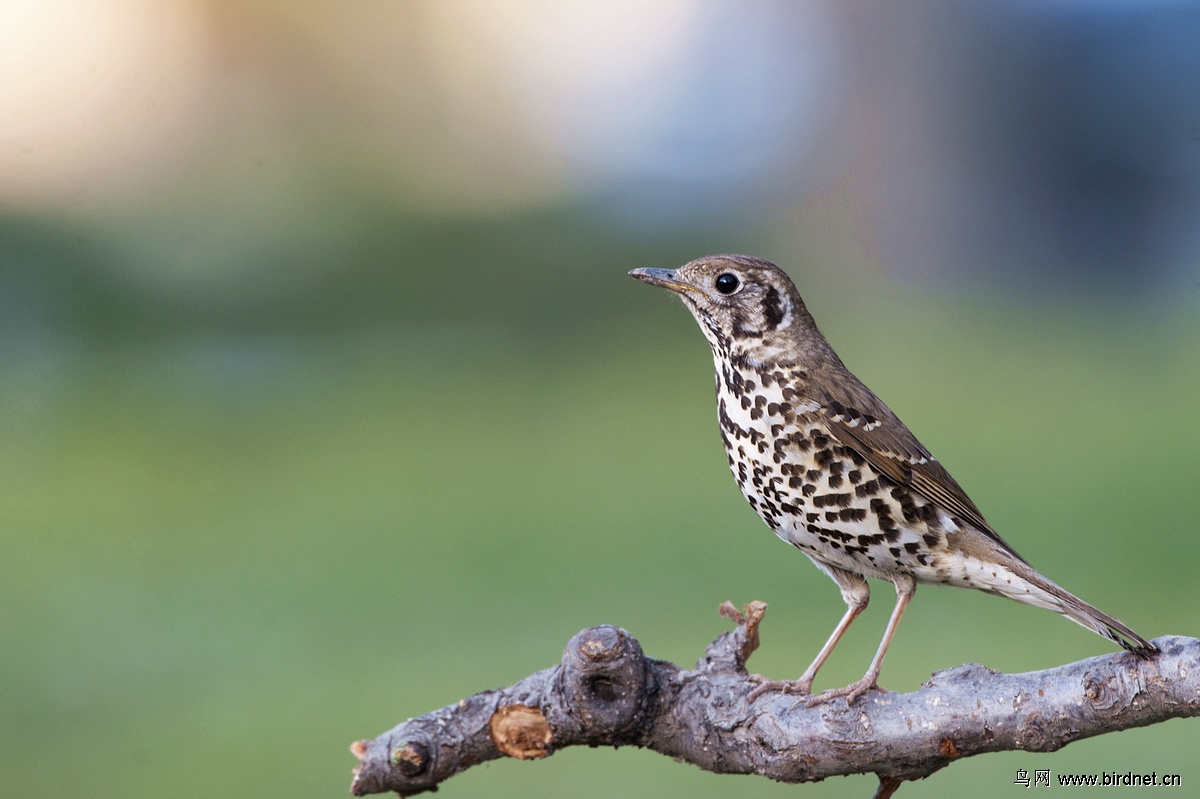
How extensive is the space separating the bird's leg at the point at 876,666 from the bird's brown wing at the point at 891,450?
242mm

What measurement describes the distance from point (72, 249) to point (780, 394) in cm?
550

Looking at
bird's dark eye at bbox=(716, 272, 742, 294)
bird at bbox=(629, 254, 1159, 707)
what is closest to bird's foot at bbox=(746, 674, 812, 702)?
bird at bbox=(629, 254, 1159, 707)

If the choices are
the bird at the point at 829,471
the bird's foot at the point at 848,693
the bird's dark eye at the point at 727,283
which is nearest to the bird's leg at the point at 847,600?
the bird at the point at 829,471

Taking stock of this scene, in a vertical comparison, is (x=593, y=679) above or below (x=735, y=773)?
above

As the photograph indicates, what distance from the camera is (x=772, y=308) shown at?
2965 millimetres

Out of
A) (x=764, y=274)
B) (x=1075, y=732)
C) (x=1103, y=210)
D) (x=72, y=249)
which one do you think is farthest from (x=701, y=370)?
(x=1075, y=732)

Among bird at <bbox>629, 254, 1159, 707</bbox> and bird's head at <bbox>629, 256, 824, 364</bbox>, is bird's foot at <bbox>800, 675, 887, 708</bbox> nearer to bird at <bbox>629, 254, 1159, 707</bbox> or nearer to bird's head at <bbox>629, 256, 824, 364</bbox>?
bird at <bbox>629, 254, 1159, 707</bbox>

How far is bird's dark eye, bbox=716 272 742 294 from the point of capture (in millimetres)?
2955

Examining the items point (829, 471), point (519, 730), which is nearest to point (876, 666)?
point (829, 471)

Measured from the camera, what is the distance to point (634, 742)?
110 inches

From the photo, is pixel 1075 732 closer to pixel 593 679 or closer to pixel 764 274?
pixel 593 679

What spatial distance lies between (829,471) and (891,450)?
186mm

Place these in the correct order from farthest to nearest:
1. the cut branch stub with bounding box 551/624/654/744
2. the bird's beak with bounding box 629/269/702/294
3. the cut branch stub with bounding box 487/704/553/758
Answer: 1. the bird's beak with bounding box 629/269/702/294
2. the cut branch stub with bounding box 487/704/553/758
3. the cut branch stub with bounding box 551/624/654/744

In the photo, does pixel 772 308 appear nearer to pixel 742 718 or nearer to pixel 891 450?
pixel 891 450
